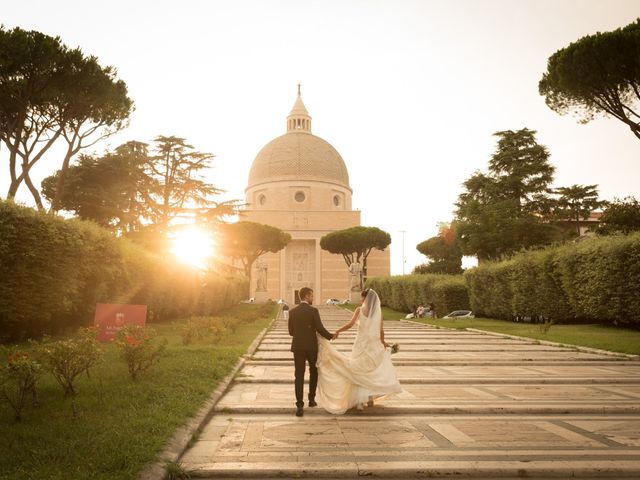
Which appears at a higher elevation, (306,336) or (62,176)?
(62,176)

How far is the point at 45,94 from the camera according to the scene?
23562 millimetres

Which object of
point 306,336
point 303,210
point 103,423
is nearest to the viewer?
point 103,423

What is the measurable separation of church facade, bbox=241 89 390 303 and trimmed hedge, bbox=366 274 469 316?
28.6m

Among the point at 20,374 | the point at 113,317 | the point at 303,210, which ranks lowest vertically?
the point at 20,374

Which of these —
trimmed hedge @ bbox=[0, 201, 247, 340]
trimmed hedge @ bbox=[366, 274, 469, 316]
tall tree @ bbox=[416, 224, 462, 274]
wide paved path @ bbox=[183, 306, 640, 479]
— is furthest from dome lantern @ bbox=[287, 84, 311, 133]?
wide paved path @ bbox=[183, 306, 640, 479]

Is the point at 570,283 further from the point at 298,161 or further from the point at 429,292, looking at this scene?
the point at 298,161

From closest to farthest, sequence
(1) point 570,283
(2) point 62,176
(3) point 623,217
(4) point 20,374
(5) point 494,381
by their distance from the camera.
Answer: (4) point 20,374 → (5) point 494,381 → (1) point 570,283 → (2) point 62,176 → (3) point 623,217

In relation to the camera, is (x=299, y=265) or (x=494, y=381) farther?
(x=299, y=265)

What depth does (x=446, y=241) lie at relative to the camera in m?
70.2

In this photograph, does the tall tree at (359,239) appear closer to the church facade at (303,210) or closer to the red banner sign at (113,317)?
the church facade at (303,210)

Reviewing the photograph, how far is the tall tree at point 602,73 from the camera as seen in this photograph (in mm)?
20922

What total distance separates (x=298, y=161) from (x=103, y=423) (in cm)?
7399

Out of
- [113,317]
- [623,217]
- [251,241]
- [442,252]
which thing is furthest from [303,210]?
[113,317]

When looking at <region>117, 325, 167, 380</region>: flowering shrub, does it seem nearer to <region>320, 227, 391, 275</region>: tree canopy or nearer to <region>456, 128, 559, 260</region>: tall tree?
<region>456, 128, 559, 260</region>: tall tree
